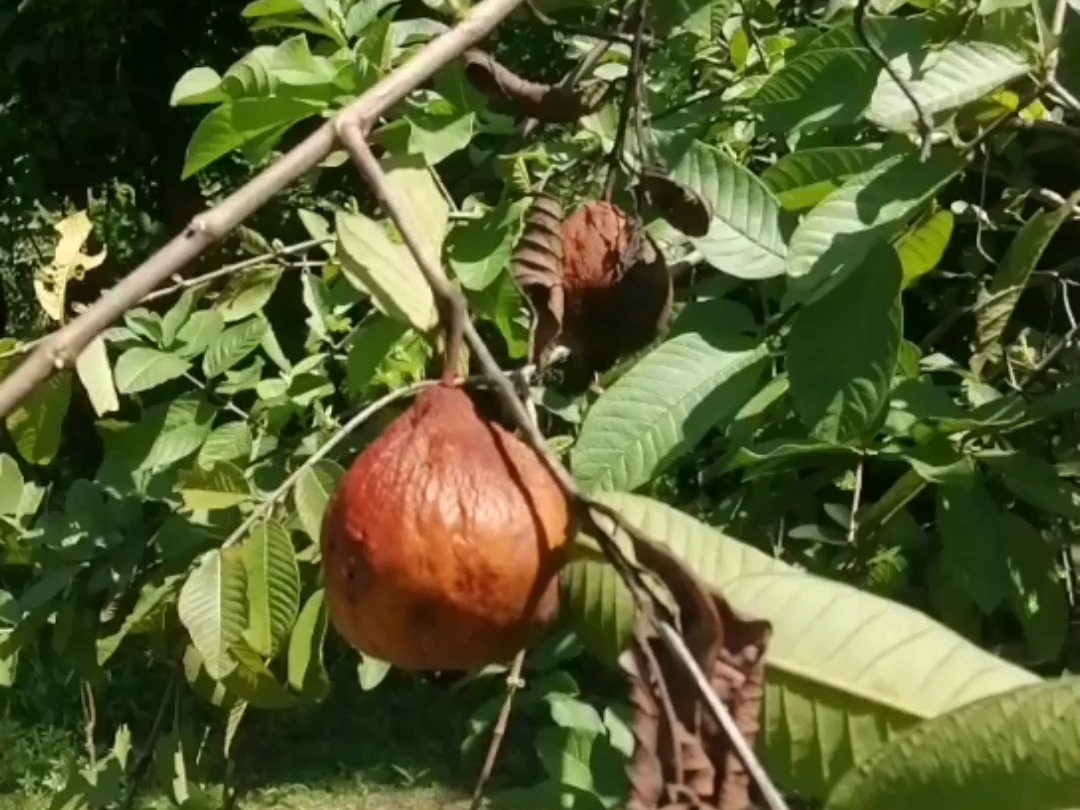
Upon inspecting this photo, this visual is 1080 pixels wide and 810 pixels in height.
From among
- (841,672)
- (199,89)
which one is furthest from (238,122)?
(841,672)

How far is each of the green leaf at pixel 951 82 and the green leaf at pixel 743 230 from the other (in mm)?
Result: 145

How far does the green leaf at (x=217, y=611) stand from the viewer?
143 centimetres

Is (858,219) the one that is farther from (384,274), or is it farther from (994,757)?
(994,757)

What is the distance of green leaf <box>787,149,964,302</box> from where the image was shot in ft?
3.23

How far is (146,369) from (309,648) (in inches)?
17.2

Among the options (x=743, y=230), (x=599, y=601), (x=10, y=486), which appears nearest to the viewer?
(x=599, y=601)

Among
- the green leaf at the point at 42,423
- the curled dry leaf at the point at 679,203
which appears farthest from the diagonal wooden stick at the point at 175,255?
the green leaf at the point at 42,423

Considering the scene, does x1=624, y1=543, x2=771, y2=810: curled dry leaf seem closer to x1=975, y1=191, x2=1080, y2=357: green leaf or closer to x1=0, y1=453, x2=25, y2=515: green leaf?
x1=975, y1=191, x2=1080, y2=357: green leaf

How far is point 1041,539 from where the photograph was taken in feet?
4.82

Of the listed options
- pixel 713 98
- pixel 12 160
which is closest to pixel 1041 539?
pixel 713 98

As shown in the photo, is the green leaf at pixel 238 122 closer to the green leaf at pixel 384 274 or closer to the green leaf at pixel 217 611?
the green leaf at pixel 217 611

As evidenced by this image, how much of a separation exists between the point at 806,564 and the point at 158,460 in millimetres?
662

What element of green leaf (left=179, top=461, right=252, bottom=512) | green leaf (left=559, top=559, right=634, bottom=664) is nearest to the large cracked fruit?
green leaf (left=559, top=559, right=634, bottom=664)

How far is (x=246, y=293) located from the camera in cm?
188
